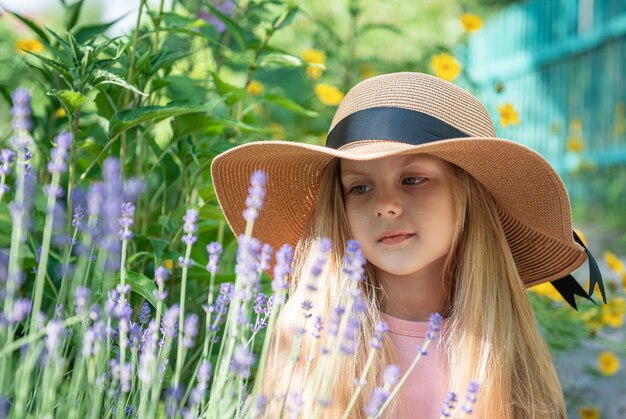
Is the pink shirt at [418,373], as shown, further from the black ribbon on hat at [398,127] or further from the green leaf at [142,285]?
the green leaf at [142,285]

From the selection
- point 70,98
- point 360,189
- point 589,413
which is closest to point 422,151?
point 360,189

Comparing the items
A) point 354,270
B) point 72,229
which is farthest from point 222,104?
point 354,270

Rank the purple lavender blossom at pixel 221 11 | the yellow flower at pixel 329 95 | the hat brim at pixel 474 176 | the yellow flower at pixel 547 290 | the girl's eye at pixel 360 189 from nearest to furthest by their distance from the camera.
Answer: the hat brim at pixel 474 176
the girl's eye at pixel 360 189
the purple lavender blossom at pixel 221 11
the yellow flower at pixel 547 290
the yellow flower at pixel 329 95

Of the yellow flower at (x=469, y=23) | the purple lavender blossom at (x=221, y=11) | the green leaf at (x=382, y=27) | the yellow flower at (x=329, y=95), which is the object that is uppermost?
the yellow flower at (x=469, y=23)

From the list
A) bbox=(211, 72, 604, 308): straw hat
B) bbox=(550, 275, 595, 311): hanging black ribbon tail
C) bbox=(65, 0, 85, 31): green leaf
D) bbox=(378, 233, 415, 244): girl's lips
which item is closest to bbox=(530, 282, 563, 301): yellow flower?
bbox=(550, 275, 595, 311): hanging black ribbon tail

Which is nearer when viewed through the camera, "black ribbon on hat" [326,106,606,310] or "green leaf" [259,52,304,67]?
"black ribbon on hat" [326,106,606,310]

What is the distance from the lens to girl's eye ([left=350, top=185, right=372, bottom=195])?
213 centimetres

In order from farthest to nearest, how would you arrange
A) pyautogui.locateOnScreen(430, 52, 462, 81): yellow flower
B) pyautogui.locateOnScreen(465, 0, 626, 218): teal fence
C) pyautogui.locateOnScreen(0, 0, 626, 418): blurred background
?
1. pyautogui.locateOnScreen(465, 0, 626, 218): teal fence
2. pyautogui.locateOnScreen(430, 52, 462, 81): yellow flower
3. pyautogui.locateOnScreen(0, 0, 626, 418): blurred background

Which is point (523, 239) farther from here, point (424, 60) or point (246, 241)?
point (424, 60)

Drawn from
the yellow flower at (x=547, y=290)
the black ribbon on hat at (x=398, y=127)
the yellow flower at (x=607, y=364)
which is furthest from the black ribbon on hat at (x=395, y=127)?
the yellow flower at (x=607, y=364)

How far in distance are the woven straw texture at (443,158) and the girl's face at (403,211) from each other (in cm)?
6

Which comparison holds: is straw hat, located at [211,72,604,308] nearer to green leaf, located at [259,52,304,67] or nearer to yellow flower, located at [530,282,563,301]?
green leaf, located at [259,52,304,67]

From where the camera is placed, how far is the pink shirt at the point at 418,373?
2.15m

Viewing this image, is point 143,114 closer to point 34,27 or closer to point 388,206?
point 34,27
